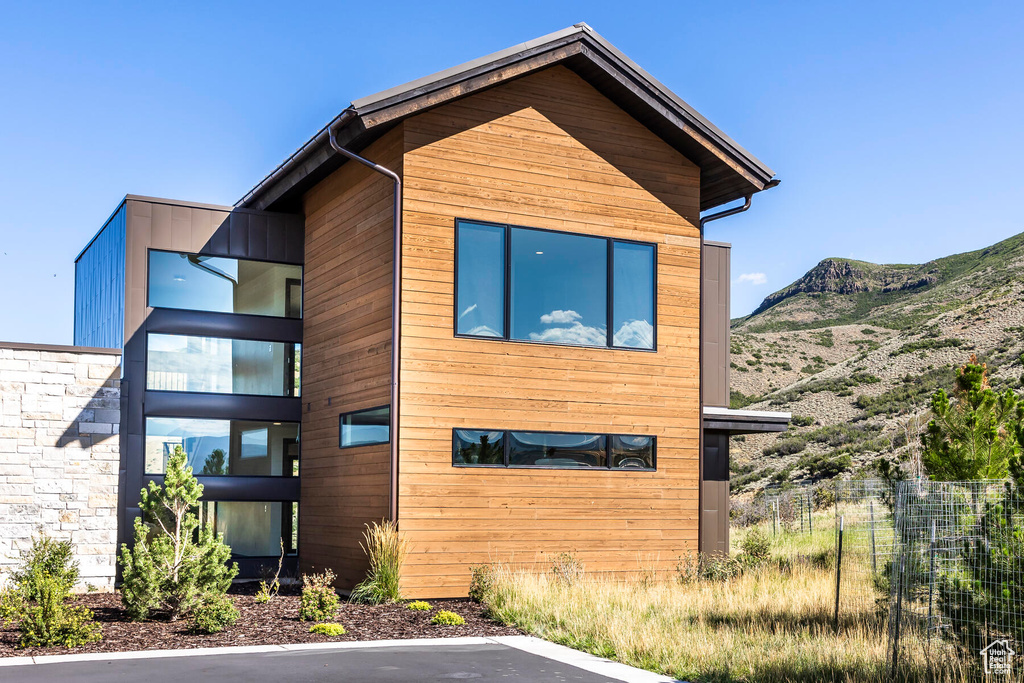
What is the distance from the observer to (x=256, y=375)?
51.8 feet

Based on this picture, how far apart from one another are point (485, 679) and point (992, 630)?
3911 mm

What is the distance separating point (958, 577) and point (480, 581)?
20.5 feet

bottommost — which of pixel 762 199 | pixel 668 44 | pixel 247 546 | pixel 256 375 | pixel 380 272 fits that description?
pixel 247 546

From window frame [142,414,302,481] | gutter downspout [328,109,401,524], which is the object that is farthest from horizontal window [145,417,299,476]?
gutter downspout [328,109,401,524]

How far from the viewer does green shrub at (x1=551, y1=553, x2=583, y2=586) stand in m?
12.8

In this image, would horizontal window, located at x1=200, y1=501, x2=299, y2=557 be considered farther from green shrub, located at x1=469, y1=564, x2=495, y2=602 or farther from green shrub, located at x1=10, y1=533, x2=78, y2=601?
green shrub, located at x1=10, y1=533, x2=78, y2=601

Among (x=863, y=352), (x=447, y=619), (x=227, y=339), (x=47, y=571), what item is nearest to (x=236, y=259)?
(x=227, y=339)

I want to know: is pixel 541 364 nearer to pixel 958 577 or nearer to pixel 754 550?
pixel 754 550

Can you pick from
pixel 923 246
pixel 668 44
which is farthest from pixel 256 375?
pixel 923 246

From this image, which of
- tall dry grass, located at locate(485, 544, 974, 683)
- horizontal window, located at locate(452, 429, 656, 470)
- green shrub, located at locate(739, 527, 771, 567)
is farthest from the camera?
green shrub, located at locate(739, 527, 771, 567)

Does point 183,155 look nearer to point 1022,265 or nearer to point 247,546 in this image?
point 247,546

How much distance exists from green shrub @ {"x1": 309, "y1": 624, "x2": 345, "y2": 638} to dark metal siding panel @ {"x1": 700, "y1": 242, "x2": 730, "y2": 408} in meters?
8.34

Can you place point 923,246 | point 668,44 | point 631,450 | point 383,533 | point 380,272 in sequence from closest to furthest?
point 383,533
point 380,272
point 631,450
point 668,44
point 923,246

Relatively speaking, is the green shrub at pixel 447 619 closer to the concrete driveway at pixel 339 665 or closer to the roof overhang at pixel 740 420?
the concrete driveway at pixel 339 665
